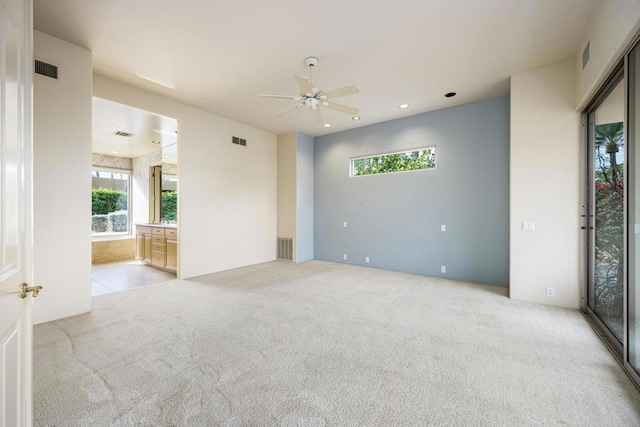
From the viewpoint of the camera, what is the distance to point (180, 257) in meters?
5.09

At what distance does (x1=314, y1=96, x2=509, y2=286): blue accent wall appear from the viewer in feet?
15.5

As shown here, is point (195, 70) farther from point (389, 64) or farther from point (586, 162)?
point (586, 162)

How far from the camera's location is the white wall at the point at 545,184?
11.8 ft

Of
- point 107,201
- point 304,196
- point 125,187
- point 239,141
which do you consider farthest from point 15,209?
point 125,187

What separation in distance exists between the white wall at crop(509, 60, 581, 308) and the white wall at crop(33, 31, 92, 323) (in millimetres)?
5804

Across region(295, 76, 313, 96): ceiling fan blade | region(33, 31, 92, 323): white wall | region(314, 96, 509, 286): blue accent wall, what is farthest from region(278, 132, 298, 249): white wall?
region(33, 31, 92, 323): white wall

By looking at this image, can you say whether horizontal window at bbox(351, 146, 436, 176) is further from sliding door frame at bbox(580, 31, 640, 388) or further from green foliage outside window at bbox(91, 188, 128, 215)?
green foliage outside window at bbox(91, 188, 128, 215)

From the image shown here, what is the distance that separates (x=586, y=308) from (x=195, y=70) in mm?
6124

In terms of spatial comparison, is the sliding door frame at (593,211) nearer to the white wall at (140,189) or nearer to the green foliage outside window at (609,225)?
the green foliage outside window at (609,225)

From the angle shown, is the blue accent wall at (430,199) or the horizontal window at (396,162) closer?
the blue accent wall at (430,199)

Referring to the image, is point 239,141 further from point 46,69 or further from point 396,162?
point 396,162

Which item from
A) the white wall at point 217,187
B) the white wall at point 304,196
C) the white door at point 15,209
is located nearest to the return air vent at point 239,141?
the white wall at point 217,187

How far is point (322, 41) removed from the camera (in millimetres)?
3178

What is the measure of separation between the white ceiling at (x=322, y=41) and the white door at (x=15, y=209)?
1.89 meters
